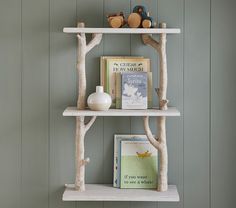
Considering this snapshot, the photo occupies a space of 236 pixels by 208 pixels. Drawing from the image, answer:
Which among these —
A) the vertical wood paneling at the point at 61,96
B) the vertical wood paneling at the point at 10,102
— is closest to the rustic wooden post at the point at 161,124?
the vertical wood paneling at the point at 61,96

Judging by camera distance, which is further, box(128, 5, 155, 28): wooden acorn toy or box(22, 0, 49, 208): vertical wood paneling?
box(22, 0, 49, 208): vertical wood paneling

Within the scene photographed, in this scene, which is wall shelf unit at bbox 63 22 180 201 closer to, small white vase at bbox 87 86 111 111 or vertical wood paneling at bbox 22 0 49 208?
small white vase at bbox 87 86 111 111

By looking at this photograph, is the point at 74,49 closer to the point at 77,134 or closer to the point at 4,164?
the point at 77,134

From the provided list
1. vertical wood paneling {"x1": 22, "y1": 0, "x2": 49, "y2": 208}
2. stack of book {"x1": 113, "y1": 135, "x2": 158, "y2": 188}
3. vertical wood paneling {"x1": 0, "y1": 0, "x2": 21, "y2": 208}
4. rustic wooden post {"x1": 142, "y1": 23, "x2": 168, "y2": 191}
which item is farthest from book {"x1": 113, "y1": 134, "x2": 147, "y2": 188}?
vertical wood paneling {"x1": 0, "y1": 0, "x2": 21, "y2": 208}

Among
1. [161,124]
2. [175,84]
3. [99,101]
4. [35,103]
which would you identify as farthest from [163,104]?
[35,103]

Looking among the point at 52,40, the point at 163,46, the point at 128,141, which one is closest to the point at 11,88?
the point at 52,40

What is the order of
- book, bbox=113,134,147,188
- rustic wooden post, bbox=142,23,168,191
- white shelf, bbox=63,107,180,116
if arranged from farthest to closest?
book, bbox=113,134,147,188, rustic wooden post, bbox=142,23,168,191, white shelf, bbox=63,107,180,116

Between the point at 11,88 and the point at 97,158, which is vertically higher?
the point at 11,88

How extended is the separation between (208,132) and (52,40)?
3.23 ft

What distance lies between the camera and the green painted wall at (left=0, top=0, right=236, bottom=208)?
251cm

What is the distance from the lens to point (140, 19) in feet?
7.65

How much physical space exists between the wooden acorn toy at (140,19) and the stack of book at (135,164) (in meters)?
0.61

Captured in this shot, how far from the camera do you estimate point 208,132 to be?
253cm

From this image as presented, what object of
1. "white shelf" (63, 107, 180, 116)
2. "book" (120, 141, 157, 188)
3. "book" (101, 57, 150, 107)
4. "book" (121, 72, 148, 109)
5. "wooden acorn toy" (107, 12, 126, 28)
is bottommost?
"book" (120, 141, 157, 188)
